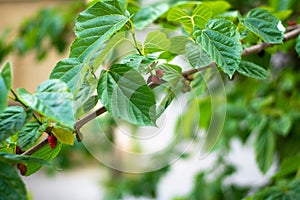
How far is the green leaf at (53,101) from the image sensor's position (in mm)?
217

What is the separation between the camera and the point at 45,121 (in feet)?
0.86

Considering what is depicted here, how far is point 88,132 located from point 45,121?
0.07 meters

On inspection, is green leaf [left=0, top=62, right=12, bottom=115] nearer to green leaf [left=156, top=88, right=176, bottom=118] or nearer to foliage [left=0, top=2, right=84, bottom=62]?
green leaf [left=156, top=88, right=176, bottom=118]

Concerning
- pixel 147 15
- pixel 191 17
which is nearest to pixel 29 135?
pixel 191 17

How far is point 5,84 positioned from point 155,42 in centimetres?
11

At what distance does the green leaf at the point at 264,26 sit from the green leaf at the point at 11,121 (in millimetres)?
161

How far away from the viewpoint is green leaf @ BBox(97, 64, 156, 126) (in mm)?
255

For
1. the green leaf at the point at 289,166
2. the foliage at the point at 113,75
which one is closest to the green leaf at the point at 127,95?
the foliage at the point at 113,75

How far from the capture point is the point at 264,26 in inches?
12.8

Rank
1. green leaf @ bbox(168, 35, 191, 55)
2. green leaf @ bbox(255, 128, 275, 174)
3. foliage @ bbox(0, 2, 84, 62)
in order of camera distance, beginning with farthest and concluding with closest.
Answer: foliage @ bbox(0, 2, 84, 62), green leaf @ bbox(255, 128, 275, 174), green leaf @ bbox(168, 35, 191, 55)

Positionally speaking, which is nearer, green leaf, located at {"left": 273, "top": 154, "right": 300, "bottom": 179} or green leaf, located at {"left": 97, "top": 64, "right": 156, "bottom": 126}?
green leaf, located at {"left": 97, "top": 64, "right": 156, "bottom": 126}

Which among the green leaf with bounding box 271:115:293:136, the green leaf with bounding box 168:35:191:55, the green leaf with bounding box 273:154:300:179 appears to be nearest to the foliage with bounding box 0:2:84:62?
the green leaf with bounding box 271:115:293:136

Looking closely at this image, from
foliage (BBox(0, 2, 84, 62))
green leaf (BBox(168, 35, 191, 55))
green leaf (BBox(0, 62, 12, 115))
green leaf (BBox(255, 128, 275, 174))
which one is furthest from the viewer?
foliage (BBox(0, 2, 84, 62))

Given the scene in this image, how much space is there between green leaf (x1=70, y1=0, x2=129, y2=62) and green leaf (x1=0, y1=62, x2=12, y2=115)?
5 cm
